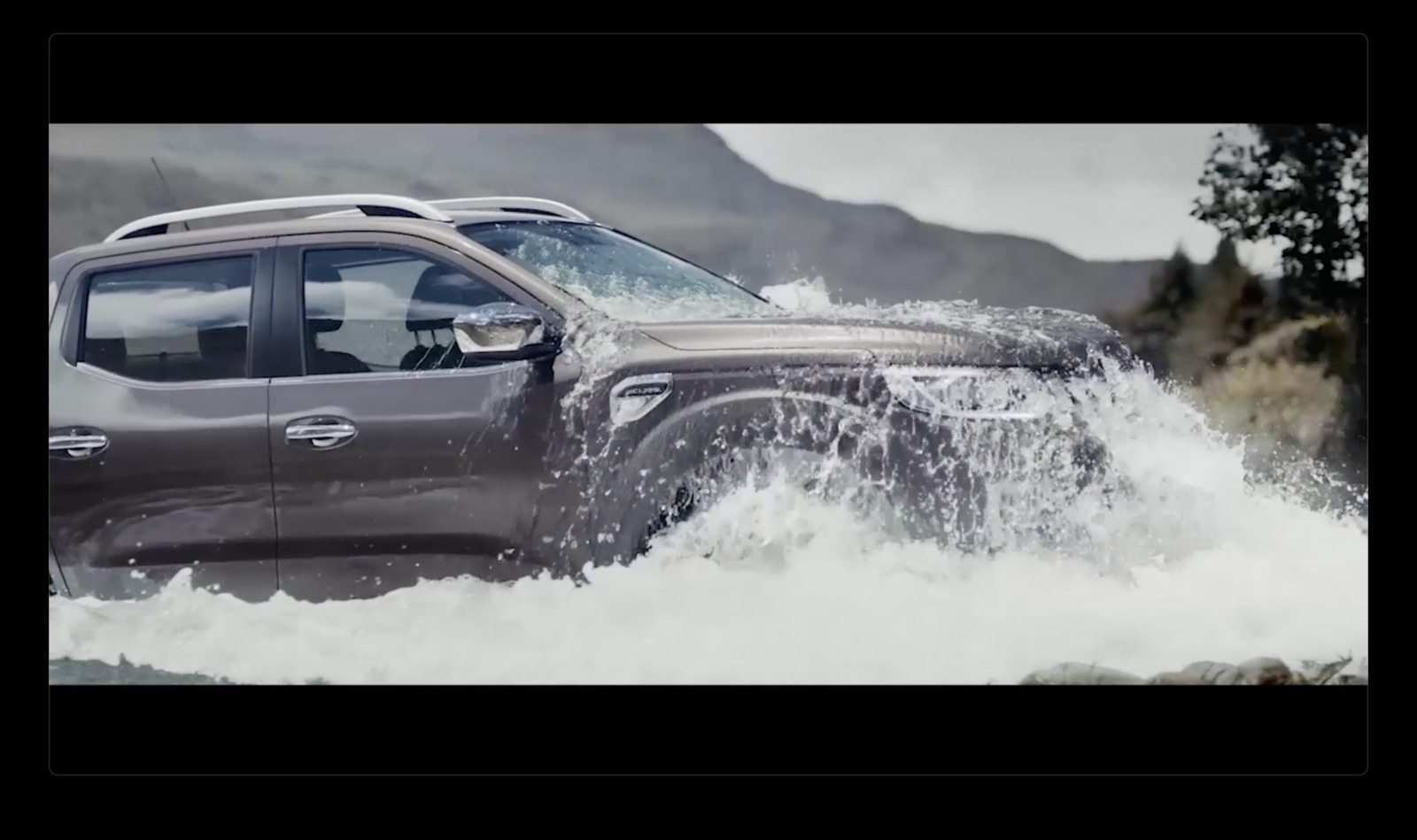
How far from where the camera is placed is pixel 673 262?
17.1ft

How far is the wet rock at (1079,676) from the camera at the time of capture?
516 centimetres

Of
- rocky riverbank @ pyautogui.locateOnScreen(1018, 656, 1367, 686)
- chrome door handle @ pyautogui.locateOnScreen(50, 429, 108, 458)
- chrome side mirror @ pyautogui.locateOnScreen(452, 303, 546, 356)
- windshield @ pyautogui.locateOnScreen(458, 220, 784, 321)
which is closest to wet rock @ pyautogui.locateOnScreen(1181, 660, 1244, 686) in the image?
rocky riverbank @ pyautogui.locateOnScreen(1018, 656, 1367, 686)

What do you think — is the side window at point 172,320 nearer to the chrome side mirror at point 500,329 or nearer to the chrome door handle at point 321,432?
the chrome door handle at point 321,432

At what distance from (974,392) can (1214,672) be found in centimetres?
159

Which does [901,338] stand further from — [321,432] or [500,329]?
[321,432]

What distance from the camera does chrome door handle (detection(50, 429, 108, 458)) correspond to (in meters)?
5.04

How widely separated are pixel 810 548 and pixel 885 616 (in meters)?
0.43

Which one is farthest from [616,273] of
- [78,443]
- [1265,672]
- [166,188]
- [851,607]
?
[1265,672]

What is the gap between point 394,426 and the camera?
15.6 ft

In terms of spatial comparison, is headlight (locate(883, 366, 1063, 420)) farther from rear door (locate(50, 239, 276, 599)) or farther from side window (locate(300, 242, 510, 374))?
rear door (locate(50, 239, 276, 599))

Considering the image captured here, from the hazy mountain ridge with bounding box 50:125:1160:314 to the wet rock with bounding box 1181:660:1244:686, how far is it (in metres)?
1.38

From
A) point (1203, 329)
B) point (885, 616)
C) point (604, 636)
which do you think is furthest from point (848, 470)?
point (1203, 329)
